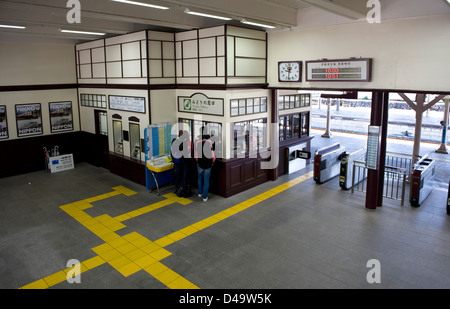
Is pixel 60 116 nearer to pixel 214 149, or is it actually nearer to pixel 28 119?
pixel 28 119

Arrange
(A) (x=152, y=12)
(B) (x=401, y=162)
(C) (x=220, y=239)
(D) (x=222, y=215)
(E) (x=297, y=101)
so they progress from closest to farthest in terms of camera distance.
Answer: (C) (x=220, y=239) → (A) (x=152, y=12) → (D) (x=222, y=215) → (B) (x=401, y=162) → (E) (x=297, y=101)

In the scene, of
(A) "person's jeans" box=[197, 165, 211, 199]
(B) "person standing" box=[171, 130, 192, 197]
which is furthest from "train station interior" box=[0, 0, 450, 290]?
(A) "person's jeans" box=[197, 165, 211, 199]

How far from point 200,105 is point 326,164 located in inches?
180

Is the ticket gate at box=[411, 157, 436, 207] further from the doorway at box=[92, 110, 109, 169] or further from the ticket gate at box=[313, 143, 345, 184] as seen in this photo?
the doorway at box=[92, 110, 109, 169]

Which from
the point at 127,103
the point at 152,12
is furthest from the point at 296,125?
the point at 152,12

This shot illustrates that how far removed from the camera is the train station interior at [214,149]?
20.8 ft

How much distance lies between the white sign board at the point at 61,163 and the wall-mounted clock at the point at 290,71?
A: 8448mm

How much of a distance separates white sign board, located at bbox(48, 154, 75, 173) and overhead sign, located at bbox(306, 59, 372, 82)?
9.24m

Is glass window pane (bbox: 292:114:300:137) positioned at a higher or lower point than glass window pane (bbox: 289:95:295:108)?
lower

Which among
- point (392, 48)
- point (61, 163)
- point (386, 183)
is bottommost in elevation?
point (386, 183)

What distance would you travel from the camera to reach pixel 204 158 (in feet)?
30.6

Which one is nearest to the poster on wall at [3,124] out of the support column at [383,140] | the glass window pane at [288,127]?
the glass window pane at [288,127]

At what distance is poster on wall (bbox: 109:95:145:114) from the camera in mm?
10461

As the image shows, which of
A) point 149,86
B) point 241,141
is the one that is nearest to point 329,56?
point 241,141
